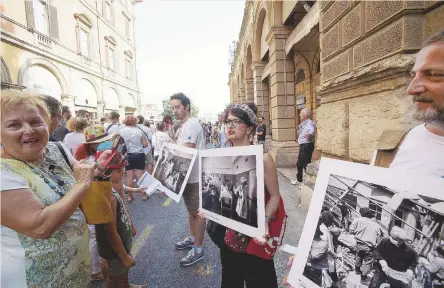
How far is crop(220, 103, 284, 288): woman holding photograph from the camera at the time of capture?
1516 millimetres

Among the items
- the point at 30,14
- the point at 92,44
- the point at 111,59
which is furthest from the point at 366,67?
the point at 111,59

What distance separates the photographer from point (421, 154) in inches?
38.6

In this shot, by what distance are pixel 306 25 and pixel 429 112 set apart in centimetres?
529

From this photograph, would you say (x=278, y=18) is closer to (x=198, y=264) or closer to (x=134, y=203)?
(x=134, y=203)

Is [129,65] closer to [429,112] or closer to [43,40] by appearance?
Result: [43,40]

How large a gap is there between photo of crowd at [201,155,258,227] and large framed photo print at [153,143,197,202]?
1.25 feet

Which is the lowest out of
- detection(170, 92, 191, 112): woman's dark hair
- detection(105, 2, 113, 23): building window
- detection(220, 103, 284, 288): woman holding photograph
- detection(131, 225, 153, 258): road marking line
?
detection(131, 225, 153, 258): road marking line

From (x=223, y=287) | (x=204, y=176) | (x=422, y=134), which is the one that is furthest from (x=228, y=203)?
(x=422, y=134)

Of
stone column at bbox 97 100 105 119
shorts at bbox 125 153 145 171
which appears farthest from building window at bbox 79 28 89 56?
shorts at bbox 125 153 145 171

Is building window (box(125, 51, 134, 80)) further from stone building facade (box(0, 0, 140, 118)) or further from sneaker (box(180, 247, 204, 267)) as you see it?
sneaker (box(180, 247, 204, 267))

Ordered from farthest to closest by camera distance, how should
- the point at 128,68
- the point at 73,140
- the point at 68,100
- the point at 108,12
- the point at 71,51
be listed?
the point at 128,68, the point at 108,12, the point at 71,51, the point at 68,100, the point at 73,140

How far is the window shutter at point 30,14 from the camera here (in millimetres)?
13017

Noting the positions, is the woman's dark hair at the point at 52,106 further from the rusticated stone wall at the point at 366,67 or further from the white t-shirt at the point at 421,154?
the rusticated stone wall at the point at 366,67

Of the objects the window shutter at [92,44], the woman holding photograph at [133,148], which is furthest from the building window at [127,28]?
the woman holding photograph at [133,148]
